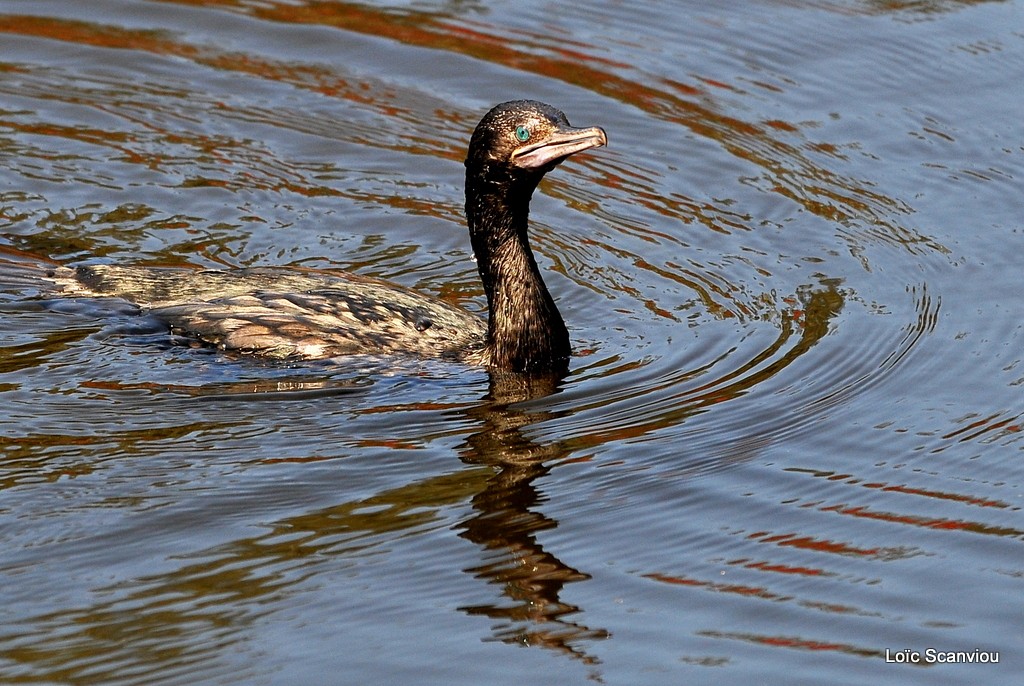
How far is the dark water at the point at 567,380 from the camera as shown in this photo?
5609mm

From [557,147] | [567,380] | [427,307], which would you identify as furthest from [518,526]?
[427,307]

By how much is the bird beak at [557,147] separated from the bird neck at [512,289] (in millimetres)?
313

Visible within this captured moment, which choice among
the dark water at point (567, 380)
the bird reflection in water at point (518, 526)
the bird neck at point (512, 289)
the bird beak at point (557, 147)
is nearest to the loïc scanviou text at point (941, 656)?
the dark water at point (567, 380)

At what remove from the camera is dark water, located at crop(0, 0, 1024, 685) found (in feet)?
18.4

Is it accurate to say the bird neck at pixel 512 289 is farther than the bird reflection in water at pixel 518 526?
Yes

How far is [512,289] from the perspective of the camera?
27.4 ft

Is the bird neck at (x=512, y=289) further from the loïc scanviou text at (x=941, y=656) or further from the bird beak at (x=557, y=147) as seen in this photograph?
the loïc scanviou text at (x=941, y=656)

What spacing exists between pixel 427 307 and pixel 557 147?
4.33 feet

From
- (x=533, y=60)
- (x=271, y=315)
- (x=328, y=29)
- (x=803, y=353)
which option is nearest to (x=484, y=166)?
(x=271, y=315)

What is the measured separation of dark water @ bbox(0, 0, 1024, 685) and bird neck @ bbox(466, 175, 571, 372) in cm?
28

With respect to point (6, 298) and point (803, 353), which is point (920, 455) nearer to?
point (803, 353)

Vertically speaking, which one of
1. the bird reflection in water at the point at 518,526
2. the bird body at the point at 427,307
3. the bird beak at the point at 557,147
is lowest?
the bird reflection in water at the point at 518,526

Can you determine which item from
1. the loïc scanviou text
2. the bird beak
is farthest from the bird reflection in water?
the bird beak

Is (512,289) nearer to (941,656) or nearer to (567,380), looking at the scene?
(567,380)
